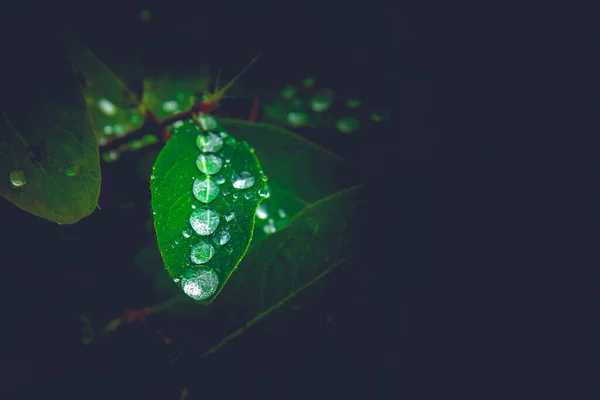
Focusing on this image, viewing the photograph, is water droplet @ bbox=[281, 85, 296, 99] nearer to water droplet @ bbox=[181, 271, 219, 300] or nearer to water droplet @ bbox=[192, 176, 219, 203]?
water droplet @ bbox=[192, 176, 219, 203]

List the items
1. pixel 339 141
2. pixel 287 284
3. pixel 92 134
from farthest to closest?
1. pixel 339 141
2. pixel 287 284
3. pixel 92 134

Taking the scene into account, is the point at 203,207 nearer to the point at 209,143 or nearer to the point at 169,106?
the point at 209,143

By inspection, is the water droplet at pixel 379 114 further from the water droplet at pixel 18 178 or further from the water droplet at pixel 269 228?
the water droplet at pixel 18 178

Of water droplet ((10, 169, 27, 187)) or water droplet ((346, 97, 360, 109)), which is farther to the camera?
water droplet ((346, 97, 360, 109))

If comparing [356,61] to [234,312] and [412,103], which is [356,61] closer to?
[412,103]

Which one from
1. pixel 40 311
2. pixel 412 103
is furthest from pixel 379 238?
pixel 40 311

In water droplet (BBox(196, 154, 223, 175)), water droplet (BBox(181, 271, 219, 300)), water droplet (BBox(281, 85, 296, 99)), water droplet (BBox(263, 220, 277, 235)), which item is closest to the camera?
water droplet (BBox(181, 271, 219, 300))

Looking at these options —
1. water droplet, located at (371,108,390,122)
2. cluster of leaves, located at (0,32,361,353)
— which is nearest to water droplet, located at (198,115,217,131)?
cluster of leaves, located at (0,32,361,353)
